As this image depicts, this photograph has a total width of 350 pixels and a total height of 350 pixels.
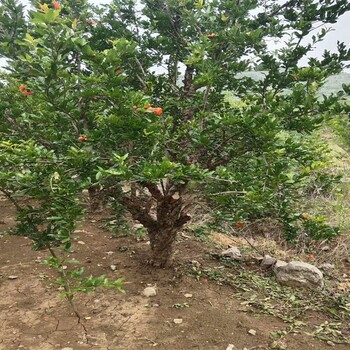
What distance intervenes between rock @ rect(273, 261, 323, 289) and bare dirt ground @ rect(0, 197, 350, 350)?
19.6 inches

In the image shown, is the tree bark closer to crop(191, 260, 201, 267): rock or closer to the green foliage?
the green foliage

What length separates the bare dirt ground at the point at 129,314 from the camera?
2393mm

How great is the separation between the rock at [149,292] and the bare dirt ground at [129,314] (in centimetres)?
4

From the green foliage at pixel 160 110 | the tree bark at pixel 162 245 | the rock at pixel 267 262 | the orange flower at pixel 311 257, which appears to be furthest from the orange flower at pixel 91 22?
the orange flower at pixel 311 257

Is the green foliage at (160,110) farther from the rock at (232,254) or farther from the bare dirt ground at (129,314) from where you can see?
the rock at (232,254)

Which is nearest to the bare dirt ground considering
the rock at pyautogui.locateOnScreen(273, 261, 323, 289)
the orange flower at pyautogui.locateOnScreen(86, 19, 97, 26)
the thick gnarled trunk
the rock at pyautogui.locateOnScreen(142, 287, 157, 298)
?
the rock at pyautogui.locateOnScreen(142, 287, 157, 298)

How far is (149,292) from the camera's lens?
295cm

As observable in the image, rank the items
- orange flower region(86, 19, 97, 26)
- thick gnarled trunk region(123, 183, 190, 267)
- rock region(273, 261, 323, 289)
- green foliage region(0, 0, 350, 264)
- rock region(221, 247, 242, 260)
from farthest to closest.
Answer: rock region(221, 247, 242, 260)
rock region(273, 261, 323, 289)
orange flower region(86, 19, 97, 26)
thick gnarled trunk region(123, 183, 190, 267)
green foliage region(0, 0, 350, 264)

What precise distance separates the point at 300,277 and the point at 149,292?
1.38 m

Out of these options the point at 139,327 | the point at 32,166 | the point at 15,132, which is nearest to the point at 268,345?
the point at 139,327

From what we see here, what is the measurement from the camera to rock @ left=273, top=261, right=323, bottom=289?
334 centimetres

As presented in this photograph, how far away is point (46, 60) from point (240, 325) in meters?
2.08

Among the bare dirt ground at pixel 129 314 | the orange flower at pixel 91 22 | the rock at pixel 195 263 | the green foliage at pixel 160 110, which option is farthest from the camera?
the rock at pixel 195 263

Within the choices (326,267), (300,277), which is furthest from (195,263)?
(326,267)
